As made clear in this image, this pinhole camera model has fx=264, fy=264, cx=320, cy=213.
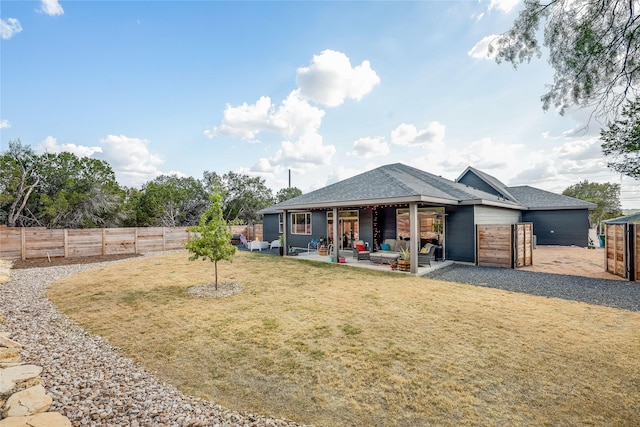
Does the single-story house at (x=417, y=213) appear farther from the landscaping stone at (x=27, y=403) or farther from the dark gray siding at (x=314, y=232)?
the landscaping stone at (x=27, y=403)

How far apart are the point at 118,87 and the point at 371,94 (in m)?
11.3

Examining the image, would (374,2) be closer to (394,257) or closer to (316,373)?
(394,257)

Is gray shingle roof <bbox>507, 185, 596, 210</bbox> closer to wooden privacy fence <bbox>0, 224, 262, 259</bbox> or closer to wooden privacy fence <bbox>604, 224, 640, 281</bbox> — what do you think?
wooden privacy fence <bbox>604, 224, 640, 281</bbox>

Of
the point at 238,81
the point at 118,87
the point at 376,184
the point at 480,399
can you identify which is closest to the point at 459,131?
the point at 376,184

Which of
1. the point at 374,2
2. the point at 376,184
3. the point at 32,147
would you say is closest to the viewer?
the point at 374,2

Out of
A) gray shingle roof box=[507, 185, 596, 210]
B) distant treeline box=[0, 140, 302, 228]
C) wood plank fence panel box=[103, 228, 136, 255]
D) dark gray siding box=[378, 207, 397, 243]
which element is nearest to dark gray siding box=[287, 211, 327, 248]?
dark gray siding box=[378, 207, 397, 243]

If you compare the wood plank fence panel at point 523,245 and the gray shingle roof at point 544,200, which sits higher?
the gray shingle roof at point 544,200

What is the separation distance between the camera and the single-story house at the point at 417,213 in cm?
1061

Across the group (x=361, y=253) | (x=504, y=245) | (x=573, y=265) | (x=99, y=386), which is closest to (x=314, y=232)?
(x=361, y=253)

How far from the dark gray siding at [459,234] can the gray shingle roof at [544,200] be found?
9.91 metres

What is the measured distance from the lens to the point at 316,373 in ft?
10.8

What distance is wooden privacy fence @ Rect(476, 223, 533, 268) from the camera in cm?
998

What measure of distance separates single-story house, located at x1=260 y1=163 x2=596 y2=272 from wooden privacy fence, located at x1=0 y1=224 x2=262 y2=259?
6816 millimetres

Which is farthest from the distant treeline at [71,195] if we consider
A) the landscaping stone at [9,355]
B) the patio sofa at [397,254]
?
the landscaping stone at [9,355]
